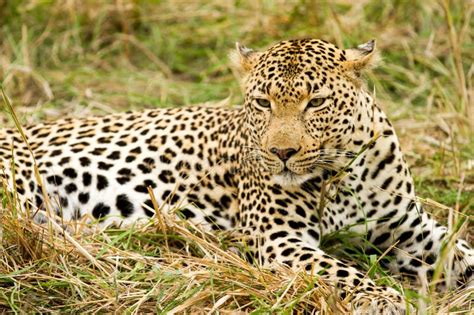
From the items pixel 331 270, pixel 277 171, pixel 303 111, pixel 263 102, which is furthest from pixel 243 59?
pixel 331 270

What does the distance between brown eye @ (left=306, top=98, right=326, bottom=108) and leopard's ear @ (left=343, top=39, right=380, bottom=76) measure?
337 millimetres

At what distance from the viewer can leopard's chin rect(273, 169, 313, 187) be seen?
7.29 m

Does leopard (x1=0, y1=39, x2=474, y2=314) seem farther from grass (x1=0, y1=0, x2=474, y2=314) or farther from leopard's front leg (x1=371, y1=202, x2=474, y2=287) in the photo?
grass (x1=0, y1=0, x2=474, y2=314)

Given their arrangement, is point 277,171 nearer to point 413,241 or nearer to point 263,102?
point 263,102

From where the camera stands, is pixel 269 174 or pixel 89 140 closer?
pixel 269 174

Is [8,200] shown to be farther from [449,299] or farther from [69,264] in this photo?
[449,299]

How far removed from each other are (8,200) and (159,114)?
96.9 inches

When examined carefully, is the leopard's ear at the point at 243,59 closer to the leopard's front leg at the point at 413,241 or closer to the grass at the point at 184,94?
the grass at the point at 184,94

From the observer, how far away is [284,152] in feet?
23.4

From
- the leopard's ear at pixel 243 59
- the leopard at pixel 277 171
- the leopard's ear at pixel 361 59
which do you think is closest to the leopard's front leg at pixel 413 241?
the leopard at pixel 277 171

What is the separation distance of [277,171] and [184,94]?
4422 mm

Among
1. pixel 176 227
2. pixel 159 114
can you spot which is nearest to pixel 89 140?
pixel 159 114

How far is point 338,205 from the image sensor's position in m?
7.79

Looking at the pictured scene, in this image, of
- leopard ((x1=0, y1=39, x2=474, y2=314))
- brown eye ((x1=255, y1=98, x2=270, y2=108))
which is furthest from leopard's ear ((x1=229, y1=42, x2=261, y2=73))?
brown eye ((x1=255, y1=98, x2=270, y2=108))
